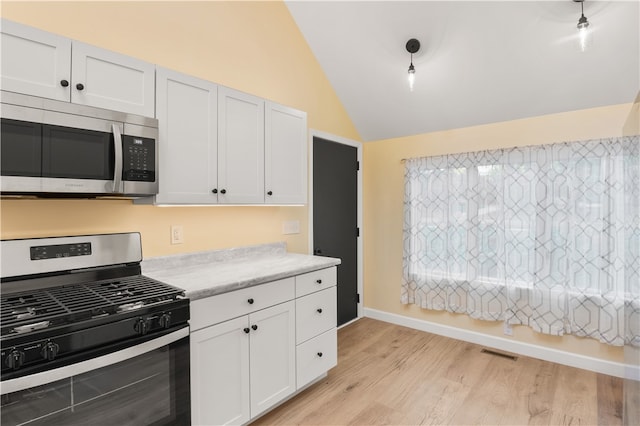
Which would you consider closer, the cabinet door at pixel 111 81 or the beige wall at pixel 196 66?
the cabinet door at pixel 111 81

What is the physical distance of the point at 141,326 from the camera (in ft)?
4.66

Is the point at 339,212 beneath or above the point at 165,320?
above

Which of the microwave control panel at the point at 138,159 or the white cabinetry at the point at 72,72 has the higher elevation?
the white cabinetry at the point at 72,72

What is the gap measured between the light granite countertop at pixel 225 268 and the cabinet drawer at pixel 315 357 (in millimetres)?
548

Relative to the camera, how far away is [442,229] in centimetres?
355

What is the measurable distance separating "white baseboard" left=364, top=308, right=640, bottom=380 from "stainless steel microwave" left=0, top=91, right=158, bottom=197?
3.15 meters

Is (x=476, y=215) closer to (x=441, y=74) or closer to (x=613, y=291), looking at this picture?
(x=613, y=291)

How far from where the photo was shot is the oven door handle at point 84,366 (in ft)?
3.70

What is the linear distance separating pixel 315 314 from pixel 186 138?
1509 mm

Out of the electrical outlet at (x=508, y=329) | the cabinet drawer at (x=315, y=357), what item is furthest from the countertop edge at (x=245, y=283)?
the electrical outlet at (x=508, y=329)

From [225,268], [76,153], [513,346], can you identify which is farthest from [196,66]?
[513,346]

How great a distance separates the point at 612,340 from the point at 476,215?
1.44 metres

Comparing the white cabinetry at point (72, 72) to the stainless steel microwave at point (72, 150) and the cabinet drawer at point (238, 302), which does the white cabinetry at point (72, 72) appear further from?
the cabinet drawer at point (238, 302)

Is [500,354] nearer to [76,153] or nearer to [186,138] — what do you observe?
[186,138]
